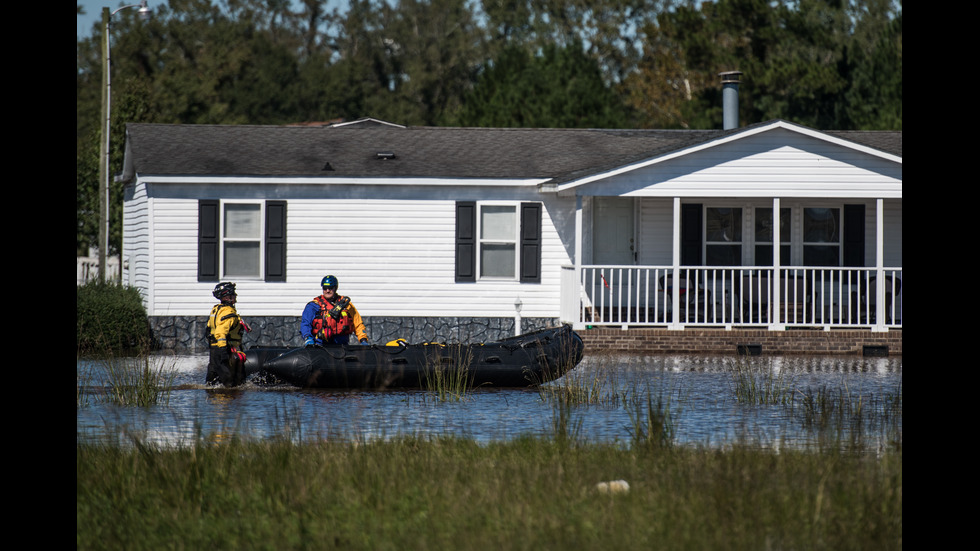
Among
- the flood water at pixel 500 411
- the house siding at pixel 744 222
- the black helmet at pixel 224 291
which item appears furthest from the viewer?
the house siding at pixel 744 222

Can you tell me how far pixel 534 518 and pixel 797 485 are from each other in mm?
1993

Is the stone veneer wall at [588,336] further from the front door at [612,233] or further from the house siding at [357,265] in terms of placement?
the front door at [612,233]

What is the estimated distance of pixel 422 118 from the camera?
63.9m

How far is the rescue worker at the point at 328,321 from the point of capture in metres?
17.3

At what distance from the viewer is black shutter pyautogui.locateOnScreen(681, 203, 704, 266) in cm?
2488

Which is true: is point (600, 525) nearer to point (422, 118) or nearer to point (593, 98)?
point (593, 98)

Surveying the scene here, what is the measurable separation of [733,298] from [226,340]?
32.9 ft

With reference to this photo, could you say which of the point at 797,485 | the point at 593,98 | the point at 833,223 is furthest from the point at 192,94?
the point at 797,485

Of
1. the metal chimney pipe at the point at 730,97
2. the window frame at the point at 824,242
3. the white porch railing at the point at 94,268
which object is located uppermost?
the metal chimney pipe at the point at 730,97

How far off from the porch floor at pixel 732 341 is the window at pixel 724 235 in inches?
96.9

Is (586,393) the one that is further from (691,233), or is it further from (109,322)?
(109,322)

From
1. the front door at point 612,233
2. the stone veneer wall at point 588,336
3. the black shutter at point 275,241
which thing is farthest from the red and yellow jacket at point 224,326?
the front door at point 612,233

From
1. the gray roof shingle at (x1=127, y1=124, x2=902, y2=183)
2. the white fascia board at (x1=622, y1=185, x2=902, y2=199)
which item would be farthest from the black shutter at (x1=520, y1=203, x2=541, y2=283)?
the white fascia board at (x1=622, y1=185, x2=902, y2=199)

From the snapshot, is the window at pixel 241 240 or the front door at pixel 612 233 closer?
the window at pixel 241 240
